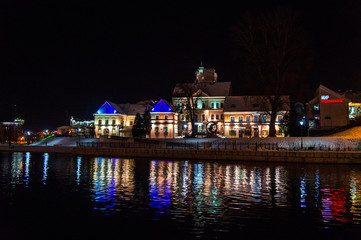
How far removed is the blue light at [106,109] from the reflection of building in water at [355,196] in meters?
60.7

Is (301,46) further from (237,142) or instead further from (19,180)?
(19,180)

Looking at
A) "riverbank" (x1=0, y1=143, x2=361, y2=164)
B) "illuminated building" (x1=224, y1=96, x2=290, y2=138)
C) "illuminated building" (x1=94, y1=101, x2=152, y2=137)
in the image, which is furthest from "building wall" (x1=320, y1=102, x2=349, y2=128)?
"illuminated building" (x1=94, y1=101, x2=152, y2=137)

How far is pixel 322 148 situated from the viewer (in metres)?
39.7

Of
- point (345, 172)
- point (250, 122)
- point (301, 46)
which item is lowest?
point (345, 172)

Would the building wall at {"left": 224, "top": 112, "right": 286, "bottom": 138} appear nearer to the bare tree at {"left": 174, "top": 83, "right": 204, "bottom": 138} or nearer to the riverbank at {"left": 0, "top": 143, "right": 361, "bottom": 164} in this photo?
the bare tree at {"left": 174, "top": 83, "right": 204, "bottom": 138}

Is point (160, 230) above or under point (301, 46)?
under

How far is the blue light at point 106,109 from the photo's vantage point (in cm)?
7895

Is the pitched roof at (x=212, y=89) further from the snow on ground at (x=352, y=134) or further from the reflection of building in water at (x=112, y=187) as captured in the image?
the reflection of building in water at (x=112, y=187)

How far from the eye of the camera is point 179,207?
1497 cm

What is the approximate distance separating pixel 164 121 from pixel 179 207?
2308 inches

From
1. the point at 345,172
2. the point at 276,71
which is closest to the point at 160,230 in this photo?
the point at 345,172

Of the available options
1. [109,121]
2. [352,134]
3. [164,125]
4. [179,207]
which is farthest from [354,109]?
[179,207]

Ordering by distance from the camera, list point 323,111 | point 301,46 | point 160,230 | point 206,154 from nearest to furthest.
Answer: point 160,230 → point 206,154 → point 301,46 → point 323,111

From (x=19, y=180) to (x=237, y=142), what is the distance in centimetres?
2955
